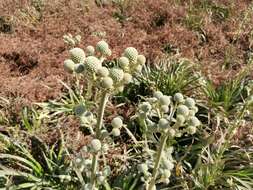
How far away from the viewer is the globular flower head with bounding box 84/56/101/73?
2920mm

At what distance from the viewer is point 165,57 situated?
6.50 m

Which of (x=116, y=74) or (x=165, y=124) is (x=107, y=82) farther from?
(x=165, y=124)

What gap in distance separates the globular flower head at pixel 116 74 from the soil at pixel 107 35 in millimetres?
2774

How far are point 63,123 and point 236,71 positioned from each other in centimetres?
278

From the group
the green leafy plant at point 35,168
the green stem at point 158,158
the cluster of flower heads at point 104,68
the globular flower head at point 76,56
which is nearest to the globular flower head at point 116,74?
the cluster of flower heads at point 104,68

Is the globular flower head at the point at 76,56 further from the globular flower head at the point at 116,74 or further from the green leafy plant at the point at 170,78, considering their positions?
the green leafy plant at the point at 170,78

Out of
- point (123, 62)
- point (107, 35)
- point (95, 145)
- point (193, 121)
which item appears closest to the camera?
point (123, 62)

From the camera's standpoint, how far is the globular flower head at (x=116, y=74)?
2957 mm

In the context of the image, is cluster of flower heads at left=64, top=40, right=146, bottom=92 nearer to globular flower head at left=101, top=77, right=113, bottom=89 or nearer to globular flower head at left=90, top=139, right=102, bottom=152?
globular flower head at left=101, top=77, right=113, bottom=89

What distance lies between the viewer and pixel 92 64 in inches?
115

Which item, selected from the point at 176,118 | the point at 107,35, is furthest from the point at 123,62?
the point at 107,35

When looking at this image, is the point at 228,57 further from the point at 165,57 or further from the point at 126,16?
the point at 126,16

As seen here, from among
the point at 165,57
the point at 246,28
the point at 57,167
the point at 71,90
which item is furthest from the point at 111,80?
the point at 246,28

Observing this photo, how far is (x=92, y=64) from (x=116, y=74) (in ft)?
0.57
